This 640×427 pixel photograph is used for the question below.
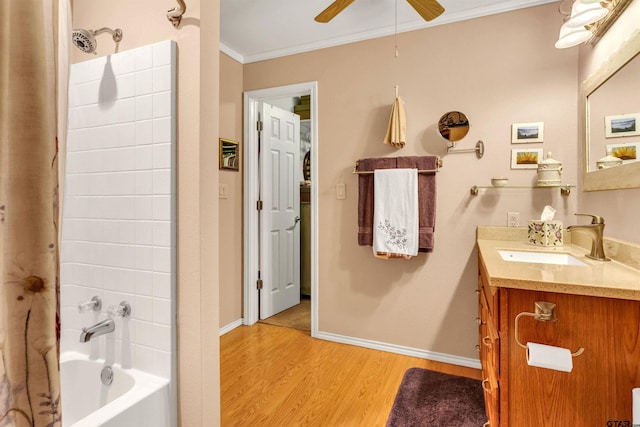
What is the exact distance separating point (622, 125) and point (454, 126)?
92 centimetres

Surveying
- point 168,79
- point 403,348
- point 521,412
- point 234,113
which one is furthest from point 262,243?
point 521,412

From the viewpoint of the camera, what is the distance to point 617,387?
105 centimetres

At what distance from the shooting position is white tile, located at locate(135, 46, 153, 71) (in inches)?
51.0

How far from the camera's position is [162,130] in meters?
1.29

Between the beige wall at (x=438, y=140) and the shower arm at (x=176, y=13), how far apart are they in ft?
5.23

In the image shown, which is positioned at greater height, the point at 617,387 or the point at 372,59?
the point at 372,59

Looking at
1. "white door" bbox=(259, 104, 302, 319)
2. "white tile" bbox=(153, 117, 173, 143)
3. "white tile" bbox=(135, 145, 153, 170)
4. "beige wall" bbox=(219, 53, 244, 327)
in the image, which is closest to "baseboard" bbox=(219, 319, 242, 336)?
"beige wall" bbox=(219, 53, 244, 327)

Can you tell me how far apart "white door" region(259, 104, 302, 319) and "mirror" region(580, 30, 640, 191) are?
7.80 feet

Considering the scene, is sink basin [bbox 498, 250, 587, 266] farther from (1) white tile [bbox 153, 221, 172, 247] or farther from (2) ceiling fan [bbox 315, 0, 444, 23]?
(1) white tile [bbox 153, 221, 172, 247]

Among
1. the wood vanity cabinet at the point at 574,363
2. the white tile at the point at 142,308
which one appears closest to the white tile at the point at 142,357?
the white tile at the point at 142,308

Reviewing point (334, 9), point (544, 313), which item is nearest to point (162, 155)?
point (334, 9)

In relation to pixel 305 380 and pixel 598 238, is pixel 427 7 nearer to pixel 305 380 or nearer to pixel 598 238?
pixel 598 238

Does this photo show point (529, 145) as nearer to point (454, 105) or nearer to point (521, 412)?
point (454, 105)

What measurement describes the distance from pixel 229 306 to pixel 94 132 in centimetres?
194
